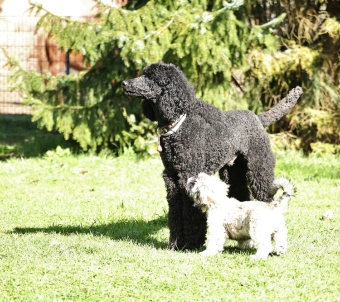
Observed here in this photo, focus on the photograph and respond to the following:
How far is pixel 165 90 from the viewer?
6.13 metres

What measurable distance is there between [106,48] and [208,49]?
1.77 metres

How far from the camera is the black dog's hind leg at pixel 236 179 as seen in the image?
7.09 m

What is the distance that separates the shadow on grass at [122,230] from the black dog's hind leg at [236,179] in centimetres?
83

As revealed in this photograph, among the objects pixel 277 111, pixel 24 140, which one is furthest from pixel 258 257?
pixel 24 140

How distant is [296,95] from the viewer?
7570mm

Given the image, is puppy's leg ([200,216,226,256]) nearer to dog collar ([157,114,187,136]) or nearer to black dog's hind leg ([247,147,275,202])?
dog collar ([157,114,187,136])

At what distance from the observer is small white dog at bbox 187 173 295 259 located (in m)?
5.71

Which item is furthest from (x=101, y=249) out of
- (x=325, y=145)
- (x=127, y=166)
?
(x=325, y=145)

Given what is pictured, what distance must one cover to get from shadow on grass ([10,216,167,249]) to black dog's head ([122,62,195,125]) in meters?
1.29

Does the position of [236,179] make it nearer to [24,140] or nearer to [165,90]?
[165,90]

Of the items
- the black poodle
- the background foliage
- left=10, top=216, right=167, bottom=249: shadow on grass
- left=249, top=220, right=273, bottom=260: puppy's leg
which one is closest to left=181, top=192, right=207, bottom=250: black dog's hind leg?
the black poodle

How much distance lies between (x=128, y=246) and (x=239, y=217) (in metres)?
1.08

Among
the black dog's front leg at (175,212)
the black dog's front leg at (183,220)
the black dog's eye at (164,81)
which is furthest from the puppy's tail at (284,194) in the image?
the black dog's eye at (164,81)

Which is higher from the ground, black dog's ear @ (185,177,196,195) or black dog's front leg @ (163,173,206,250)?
black dog's ear @ (185,177,196,195)
